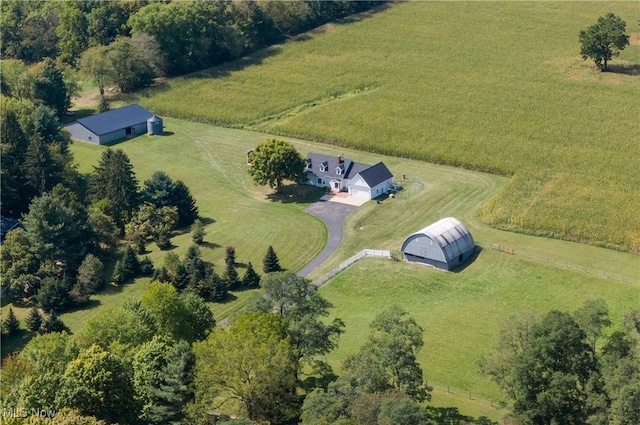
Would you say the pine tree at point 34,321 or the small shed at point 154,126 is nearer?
the pine tree at point 34,321

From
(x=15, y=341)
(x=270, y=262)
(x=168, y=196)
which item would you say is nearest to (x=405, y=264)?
(x=270, y=262)

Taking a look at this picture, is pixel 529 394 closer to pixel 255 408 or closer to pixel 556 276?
pixel 255 408

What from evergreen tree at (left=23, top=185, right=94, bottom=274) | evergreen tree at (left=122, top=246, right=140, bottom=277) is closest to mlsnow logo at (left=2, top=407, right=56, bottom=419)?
evergreen tree at (left=122, top=246, right=140, bottom=277)

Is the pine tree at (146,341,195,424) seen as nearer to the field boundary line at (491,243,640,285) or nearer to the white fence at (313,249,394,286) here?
the white fence at (313,249,394,286)

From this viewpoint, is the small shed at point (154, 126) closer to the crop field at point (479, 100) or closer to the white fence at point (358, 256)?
the crop field at point (479, 100)

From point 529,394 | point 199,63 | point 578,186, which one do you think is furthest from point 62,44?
point 529,394

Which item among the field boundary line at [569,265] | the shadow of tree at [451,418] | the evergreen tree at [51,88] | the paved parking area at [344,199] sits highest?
the evergreen tree at [51,88]

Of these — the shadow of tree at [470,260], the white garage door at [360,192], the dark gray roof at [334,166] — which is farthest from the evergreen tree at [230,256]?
the dark gray roof at [334,166]
